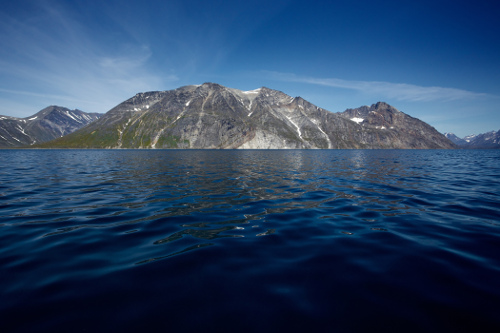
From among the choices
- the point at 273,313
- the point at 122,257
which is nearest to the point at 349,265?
the point at 273,313

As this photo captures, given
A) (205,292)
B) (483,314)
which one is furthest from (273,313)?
(483,314)

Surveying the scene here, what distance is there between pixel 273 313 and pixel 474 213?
45.7ft

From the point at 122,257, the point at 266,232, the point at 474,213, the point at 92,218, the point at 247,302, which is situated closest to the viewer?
the point at 247,302

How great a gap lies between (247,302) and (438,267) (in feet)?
19.7

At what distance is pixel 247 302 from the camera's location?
5039 millimetres

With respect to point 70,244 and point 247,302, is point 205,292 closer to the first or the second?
point 247,302

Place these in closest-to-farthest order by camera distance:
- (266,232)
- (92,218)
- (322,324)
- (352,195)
Answer: (322,324)
(266,232)
(92,218)
(352,195)

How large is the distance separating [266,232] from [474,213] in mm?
11911

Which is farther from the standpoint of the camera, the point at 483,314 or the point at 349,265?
the point at 349,265

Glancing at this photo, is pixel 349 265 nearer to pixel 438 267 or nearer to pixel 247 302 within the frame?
pixel 438 267

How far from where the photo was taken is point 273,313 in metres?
4.69

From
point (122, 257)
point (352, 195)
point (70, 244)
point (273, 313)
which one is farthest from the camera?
point (352, 195)

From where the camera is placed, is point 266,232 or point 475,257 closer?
point 475,257

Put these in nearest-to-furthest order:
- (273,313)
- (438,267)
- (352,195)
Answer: (273,313) → (438,267) → (352,195)
